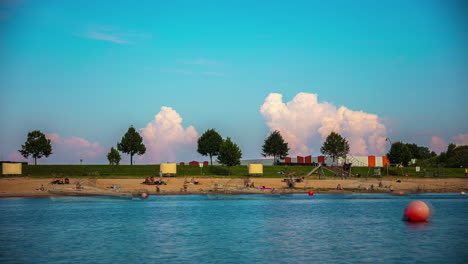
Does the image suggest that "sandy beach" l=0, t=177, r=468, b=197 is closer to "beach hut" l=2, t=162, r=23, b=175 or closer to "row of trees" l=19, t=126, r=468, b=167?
"beach hut" l=2, t=162, r=23, b=175

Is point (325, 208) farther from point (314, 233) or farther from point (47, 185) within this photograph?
point (47, 185)

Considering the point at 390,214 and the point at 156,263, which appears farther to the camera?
the point at 390,214

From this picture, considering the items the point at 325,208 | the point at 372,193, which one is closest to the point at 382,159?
the point at 372,193

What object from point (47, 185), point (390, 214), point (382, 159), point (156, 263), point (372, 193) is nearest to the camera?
point (156, 263)

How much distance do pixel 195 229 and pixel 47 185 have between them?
53.2m

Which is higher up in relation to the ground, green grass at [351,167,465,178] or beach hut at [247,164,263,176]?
beach hut at [247,164,263,176]

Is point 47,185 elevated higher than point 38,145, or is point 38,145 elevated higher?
point 38,145

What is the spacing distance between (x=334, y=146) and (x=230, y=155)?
49.7 m

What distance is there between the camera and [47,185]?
9088 centimetres

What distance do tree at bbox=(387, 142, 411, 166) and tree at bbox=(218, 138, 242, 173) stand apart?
191 feet

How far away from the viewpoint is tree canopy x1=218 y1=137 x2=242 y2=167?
418ft

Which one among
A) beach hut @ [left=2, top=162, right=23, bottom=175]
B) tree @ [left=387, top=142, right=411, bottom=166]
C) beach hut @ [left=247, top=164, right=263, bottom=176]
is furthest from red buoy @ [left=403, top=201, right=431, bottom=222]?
tree @ [left=387, top=142, right=411, bottom=166]

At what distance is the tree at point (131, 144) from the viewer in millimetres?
135750

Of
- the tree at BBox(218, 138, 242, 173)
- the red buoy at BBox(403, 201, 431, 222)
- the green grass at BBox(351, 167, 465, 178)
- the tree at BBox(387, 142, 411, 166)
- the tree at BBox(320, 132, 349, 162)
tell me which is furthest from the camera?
the tree at BBox(320, 132, 349, 162)
